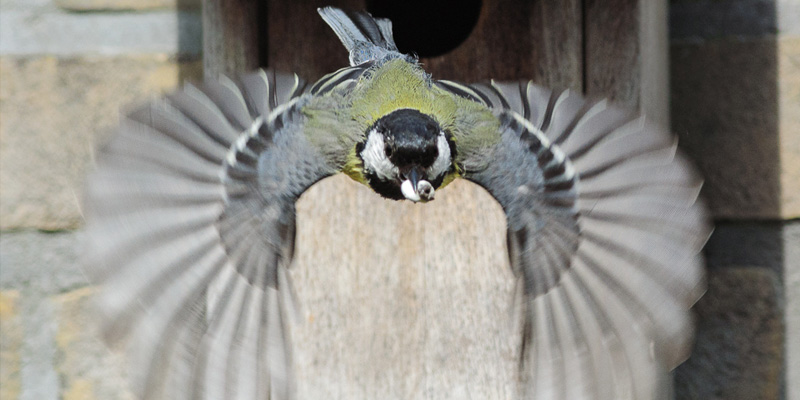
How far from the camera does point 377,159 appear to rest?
2.99 ft

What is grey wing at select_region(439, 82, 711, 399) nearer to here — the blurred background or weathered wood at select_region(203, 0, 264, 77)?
the blurred background

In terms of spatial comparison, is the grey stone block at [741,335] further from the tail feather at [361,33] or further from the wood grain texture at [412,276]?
the tail feather at [361,33]

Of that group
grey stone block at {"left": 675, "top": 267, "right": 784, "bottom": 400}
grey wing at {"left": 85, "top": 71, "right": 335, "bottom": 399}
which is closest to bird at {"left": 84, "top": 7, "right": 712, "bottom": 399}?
grey wing at {"left": 85, "top": 71, "right": 335, "bottom": 399}

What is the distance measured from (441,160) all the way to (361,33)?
0.55 ft

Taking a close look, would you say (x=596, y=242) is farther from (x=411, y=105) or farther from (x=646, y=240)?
→ (x=411, y=105)

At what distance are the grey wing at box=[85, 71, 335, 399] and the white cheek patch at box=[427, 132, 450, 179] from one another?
0.11 metres

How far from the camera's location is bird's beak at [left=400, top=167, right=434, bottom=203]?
0.83 m

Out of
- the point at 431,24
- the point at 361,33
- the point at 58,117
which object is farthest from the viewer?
the point at 431,24

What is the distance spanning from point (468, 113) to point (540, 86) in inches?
3.3

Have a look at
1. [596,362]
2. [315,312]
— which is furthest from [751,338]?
[315,312]

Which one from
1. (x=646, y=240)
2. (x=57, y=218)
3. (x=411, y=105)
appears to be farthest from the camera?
(x=57, y=218)

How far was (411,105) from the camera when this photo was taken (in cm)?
96

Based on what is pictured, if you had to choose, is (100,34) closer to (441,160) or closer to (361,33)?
(361,33)

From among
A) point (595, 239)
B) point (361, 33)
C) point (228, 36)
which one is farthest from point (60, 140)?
point (595, 239)
